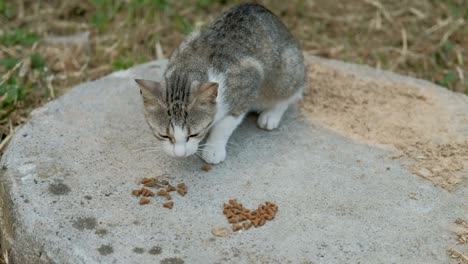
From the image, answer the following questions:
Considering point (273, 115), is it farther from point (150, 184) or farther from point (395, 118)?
point (150, 184)

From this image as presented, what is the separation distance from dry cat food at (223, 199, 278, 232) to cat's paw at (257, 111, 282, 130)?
998 mm

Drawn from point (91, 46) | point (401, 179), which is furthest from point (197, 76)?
point (91, 46)

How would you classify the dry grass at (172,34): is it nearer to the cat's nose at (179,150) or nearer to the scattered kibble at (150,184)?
the scattered kibble at (150,184)

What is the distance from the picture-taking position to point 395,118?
4.79m

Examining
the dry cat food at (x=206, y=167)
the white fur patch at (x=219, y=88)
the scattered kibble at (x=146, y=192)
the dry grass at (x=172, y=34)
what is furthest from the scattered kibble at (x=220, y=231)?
the dry grass at (x=172, y=34)

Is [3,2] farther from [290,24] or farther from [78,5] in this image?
[290,24]

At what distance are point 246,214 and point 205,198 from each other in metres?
0.33

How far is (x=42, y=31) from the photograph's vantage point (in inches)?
265

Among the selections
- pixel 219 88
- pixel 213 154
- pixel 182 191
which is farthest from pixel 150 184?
pixel 219 88

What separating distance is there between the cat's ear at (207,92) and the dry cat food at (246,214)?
2.22ft

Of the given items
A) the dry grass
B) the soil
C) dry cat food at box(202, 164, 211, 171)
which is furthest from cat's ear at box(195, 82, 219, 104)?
the dry grass

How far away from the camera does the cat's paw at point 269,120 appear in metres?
4.61

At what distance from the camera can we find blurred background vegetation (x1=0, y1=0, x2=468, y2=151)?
6.10 metres

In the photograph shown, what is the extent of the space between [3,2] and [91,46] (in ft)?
4.73
